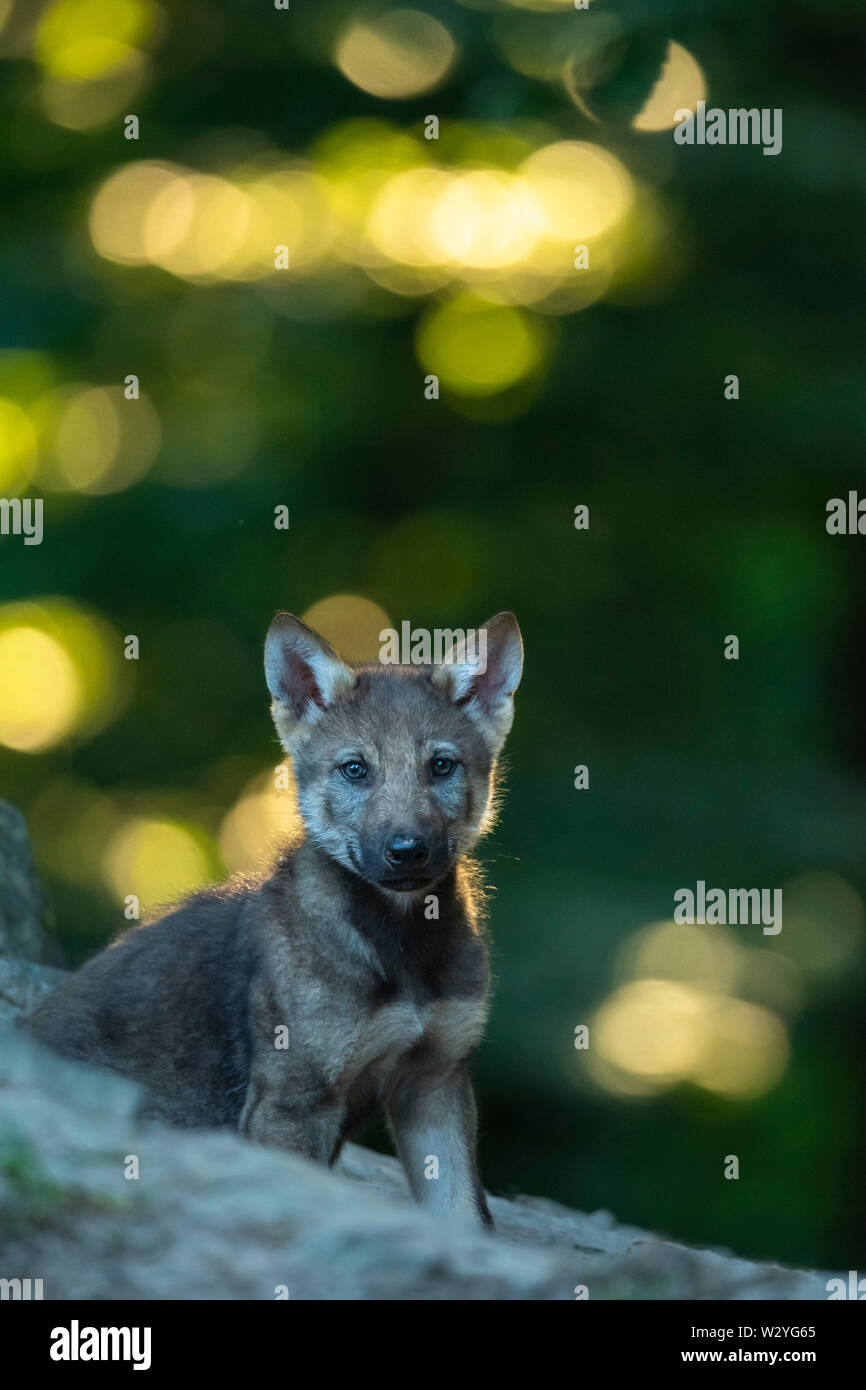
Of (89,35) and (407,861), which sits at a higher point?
(89,35)

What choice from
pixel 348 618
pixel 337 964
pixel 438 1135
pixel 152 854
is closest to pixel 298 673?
pixel 337 964

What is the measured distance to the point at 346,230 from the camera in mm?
11344

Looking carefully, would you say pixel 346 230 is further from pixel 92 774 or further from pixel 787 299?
pixel 92 774

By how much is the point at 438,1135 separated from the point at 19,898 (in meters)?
3.07

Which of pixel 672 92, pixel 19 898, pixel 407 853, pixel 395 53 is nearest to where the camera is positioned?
pixel 407 853

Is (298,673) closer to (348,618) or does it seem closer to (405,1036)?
(405,1036)

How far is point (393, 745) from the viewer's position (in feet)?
23.3

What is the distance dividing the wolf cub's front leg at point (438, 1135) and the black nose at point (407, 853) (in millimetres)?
947

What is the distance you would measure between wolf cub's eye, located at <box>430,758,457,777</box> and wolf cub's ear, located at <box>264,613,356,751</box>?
54 cm

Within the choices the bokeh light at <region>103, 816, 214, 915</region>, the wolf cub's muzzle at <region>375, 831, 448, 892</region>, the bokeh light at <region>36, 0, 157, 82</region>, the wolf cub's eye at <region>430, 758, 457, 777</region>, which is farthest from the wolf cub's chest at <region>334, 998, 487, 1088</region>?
the bokeh light at <region>36, 0, 157, 82</region>

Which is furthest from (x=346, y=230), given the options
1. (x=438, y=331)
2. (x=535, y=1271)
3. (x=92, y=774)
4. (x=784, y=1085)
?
(x=535, y=1271)

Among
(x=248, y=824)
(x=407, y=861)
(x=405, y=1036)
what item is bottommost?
(x=405, y=1036)

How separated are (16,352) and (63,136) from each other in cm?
182

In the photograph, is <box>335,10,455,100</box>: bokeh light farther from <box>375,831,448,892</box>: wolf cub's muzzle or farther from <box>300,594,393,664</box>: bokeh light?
<box>375,831,448,892</box>: wolf cub's muzzle
